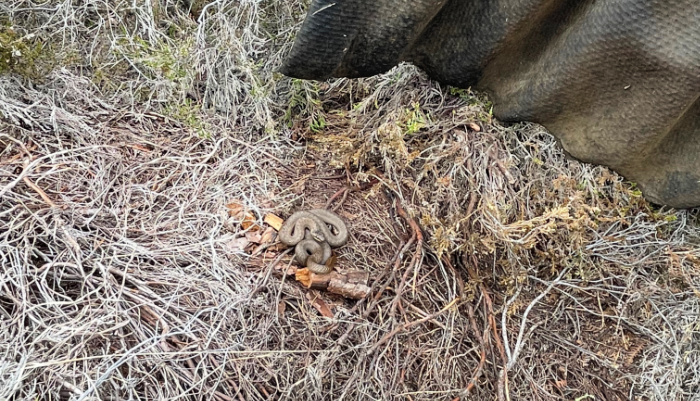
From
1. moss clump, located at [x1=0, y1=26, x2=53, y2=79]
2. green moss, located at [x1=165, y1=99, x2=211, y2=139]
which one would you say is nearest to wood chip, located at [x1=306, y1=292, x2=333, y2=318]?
green moss, located at [x1=165, y1=99, x2=211, y2=139]

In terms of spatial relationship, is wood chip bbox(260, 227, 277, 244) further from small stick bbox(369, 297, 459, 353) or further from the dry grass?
small stick bbox(369, 297, 459, 353)

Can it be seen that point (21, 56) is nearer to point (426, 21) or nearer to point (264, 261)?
point (264, 261)

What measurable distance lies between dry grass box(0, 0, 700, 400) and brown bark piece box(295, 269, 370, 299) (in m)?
0.05

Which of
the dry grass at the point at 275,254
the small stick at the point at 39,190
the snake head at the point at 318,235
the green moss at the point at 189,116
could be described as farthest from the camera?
the green moss at the point at 189,116

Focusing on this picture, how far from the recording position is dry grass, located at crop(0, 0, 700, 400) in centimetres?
190

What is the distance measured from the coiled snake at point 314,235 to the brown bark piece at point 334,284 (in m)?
0.03

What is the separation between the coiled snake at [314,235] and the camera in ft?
6.98

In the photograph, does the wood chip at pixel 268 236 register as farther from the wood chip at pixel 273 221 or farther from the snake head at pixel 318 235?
the snake head at pixel 318 235

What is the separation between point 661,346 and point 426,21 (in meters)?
1.60

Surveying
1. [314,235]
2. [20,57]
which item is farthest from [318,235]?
[20,57]

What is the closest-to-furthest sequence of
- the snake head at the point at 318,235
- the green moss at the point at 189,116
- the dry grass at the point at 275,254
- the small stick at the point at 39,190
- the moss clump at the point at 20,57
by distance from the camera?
the dry grass at the point at 275,254 < the small stick at the point at 39,190 < the snake head at the point at 318,235 < the moss clump at the point at 20,57 < the green moss at the point at 189,116

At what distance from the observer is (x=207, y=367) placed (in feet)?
6.15

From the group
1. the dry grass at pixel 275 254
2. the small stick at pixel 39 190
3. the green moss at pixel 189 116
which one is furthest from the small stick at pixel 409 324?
the small stick at pixel 39 190

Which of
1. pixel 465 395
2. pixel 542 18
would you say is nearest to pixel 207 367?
pixel 465 395
